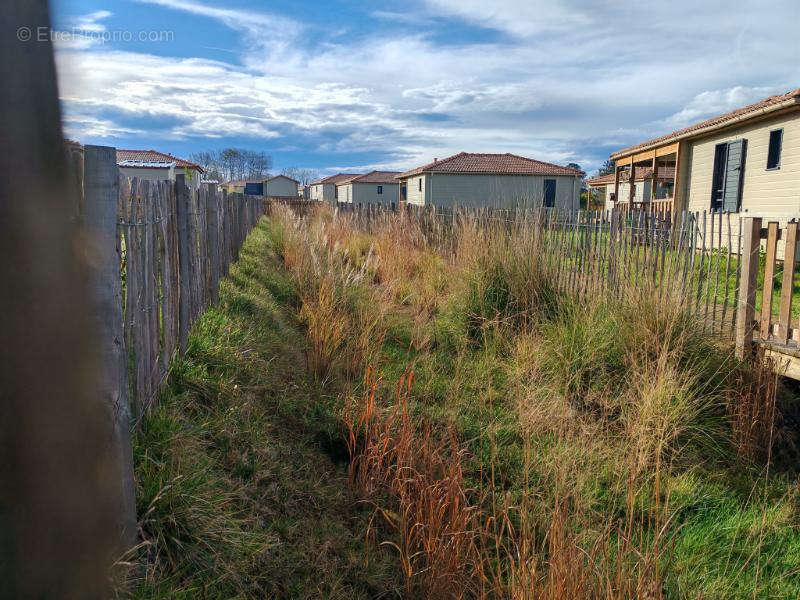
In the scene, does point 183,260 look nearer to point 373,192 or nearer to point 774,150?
point 774,150

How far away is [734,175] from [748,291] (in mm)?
10674

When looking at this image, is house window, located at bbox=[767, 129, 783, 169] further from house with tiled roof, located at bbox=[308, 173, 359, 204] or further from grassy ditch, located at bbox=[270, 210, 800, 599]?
house with tiled roof, located at bbox=[308, 173, 359, 204]

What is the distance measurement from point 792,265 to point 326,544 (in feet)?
13.3

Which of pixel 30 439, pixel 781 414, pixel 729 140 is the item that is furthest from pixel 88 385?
pixel 729 140

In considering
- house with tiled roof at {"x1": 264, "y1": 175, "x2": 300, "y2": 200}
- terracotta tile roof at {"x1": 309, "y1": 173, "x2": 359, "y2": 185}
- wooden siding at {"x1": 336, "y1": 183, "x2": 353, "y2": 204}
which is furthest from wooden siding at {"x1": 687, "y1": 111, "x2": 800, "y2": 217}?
house with tiled roof at {"x1": 264, "y1": 175, "x2": 300, "y2": 200}

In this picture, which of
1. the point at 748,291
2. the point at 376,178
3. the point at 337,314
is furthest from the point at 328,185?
the point at 748,291

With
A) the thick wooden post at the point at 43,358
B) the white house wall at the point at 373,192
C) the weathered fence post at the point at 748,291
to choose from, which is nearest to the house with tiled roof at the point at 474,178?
the white house wall at the point at 373,192

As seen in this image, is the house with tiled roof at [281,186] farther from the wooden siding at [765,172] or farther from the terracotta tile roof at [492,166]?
the wooden siding at [765,172]

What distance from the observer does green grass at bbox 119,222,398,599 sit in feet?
7.45

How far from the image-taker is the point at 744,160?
45.0 ft

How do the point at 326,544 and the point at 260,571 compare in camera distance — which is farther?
the point at 326,544

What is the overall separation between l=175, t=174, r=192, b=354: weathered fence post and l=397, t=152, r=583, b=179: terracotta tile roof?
106 ft

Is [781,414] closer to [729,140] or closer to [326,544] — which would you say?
[326,544]

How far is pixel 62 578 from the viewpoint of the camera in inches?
66.9
